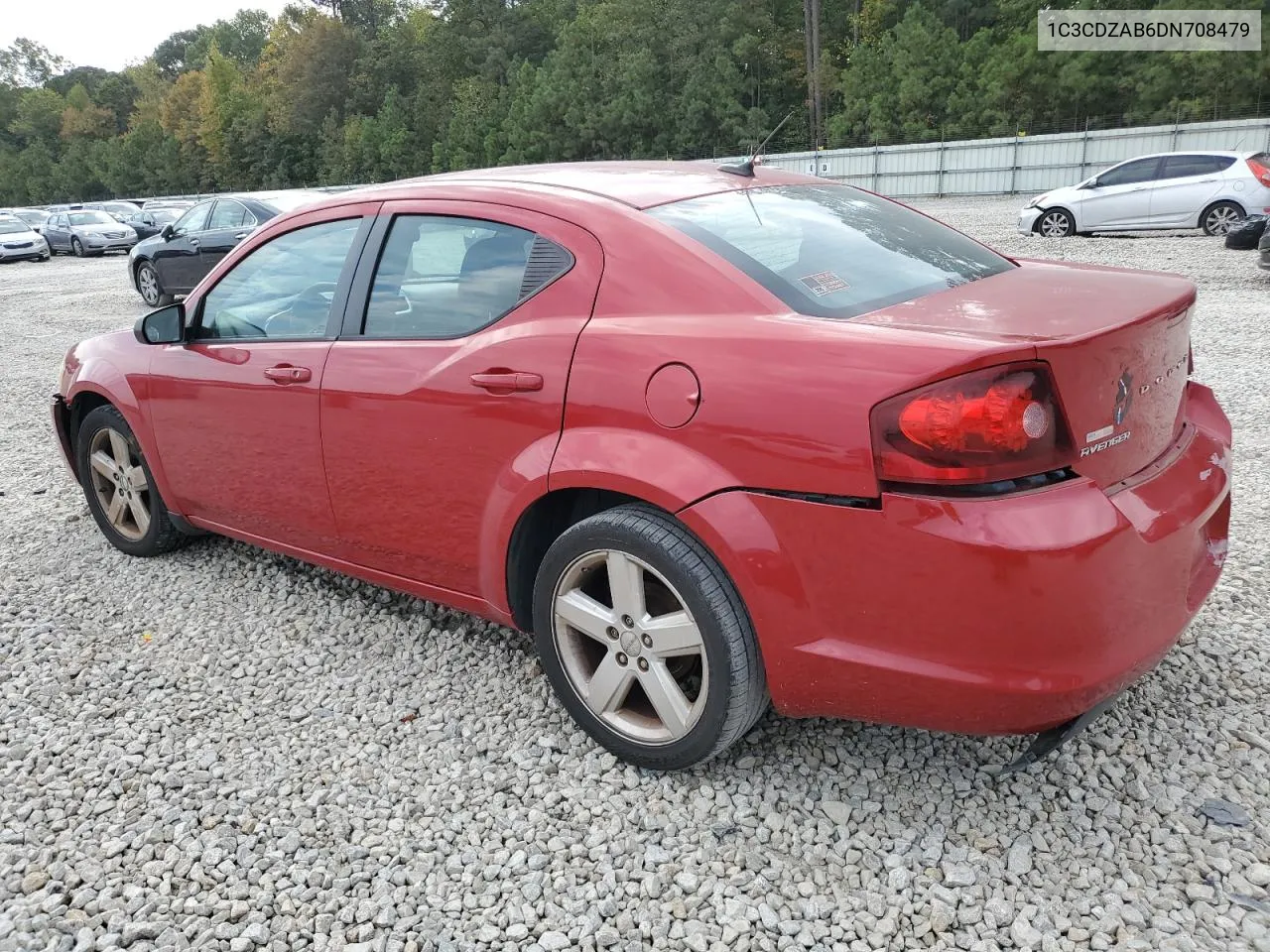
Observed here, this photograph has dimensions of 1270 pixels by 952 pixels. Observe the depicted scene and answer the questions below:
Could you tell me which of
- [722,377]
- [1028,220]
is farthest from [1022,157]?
[722,377]

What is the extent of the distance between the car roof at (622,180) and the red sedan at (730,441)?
0.02 metres

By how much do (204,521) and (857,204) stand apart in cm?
286

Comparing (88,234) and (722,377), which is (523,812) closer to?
(722,377)

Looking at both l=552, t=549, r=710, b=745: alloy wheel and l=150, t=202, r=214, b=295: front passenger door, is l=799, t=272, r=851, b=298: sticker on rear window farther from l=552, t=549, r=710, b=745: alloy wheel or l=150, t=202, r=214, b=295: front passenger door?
l=150, t=202, r=214, b=295: front passenger door

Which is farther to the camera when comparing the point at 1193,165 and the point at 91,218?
the point at 91,218

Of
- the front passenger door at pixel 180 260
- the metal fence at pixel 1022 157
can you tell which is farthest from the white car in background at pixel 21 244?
the metal fence at pixel 1022 157

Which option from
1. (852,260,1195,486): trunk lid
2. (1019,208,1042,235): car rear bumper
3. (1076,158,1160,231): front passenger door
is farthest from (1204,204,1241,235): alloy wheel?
(852,260,1195,486): trunk lid

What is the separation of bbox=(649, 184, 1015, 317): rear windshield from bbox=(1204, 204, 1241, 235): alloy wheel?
14087 mm

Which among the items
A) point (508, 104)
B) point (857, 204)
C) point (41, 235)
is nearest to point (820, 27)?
point (508, 104)

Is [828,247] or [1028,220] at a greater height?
[828,247]

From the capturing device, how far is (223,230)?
13.3 meters

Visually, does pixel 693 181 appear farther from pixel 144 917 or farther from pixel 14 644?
pixel 14 644

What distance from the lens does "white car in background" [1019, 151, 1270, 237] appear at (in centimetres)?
1435

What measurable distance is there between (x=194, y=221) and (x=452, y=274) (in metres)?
13.1
